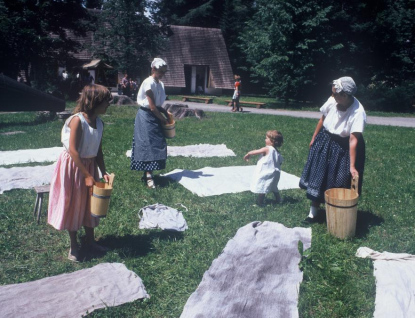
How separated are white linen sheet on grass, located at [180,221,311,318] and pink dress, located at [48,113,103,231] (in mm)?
1388

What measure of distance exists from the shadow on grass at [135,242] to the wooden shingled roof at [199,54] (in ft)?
103

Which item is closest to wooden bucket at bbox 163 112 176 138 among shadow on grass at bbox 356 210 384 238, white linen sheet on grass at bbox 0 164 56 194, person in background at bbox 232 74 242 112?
white linen sheet on grass at bbox 0 164 56 194

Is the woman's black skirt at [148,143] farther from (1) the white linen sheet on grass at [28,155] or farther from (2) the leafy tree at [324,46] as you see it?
(2) the leafy tree at [324,46]

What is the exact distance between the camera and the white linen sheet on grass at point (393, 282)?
130 inches

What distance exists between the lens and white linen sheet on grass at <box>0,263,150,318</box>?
3156 mm

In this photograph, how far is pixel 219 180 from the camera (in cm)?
704

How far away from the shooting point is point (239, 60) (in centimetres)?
4159

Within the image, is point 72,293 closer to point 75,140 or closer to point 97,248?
point 97,248

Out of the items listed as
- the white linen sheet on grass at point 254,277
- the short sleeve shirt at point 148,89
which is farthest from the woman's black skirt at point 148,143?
the white linen sheet on grass at point 254,277

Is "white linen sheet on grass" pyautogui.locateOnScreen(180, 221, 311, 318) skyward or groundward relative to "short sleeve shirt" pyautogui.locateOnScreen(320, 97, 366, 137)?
groundward

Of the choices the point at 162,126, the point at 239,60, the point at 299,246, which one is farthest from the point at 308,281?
the point at 239,60

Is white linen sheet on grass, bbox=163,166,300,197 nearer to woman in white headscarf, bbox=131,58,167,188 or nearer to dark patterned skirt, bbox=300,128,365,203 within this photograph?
woman in white headscarf, bbox=131,58,167,188

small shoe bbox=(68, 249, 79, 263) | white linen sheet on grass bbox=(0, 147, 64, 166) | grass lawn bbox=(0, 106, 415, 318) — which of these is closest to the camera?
grass lawn bbox=(0, 106, 415, 318)

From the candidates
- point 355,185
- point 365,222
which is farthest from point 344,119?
point 365,222
